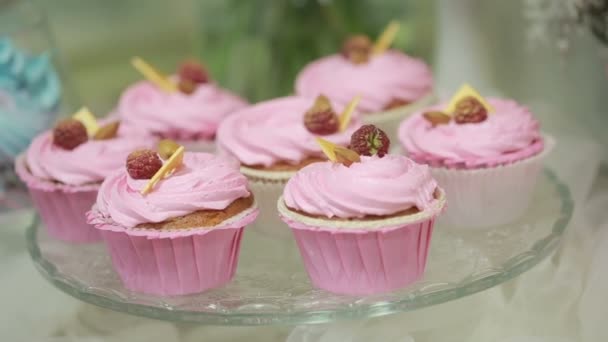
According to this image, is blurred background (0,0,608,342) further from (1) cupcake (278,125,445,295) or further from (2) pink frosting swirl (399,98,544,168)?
(2) pink frosting swirl (399,98,544,168)

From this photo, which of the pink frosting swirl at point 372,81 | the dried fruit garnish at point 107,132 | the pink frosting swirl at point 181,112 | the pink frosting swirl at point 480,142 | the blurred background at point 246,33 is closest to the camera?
the pink frosting swirl at point 480,142

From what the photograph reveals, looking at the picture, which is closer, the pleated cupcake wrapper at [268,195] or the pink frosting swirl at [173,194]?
the pink frosting swirl at [173,194]

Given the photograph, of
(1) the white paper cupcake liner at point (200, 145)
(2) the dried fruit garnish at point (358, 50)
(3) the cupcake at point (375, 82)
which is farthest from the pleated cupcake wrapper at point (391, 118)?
(1) the white paper cupcake liner at point (200, 145)

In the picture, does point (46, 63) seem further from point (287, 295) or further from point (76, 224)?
point (287, 295)

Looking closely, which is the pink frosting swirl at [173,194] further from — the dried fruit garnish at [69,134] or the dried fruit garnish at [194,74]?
the dried fruit garnish at [194,74]

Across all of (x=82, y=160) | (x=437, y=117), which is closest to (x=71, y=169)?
(x=82, y=160)

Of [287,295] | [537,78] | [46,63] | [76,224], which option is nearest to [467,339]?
[287,295]
